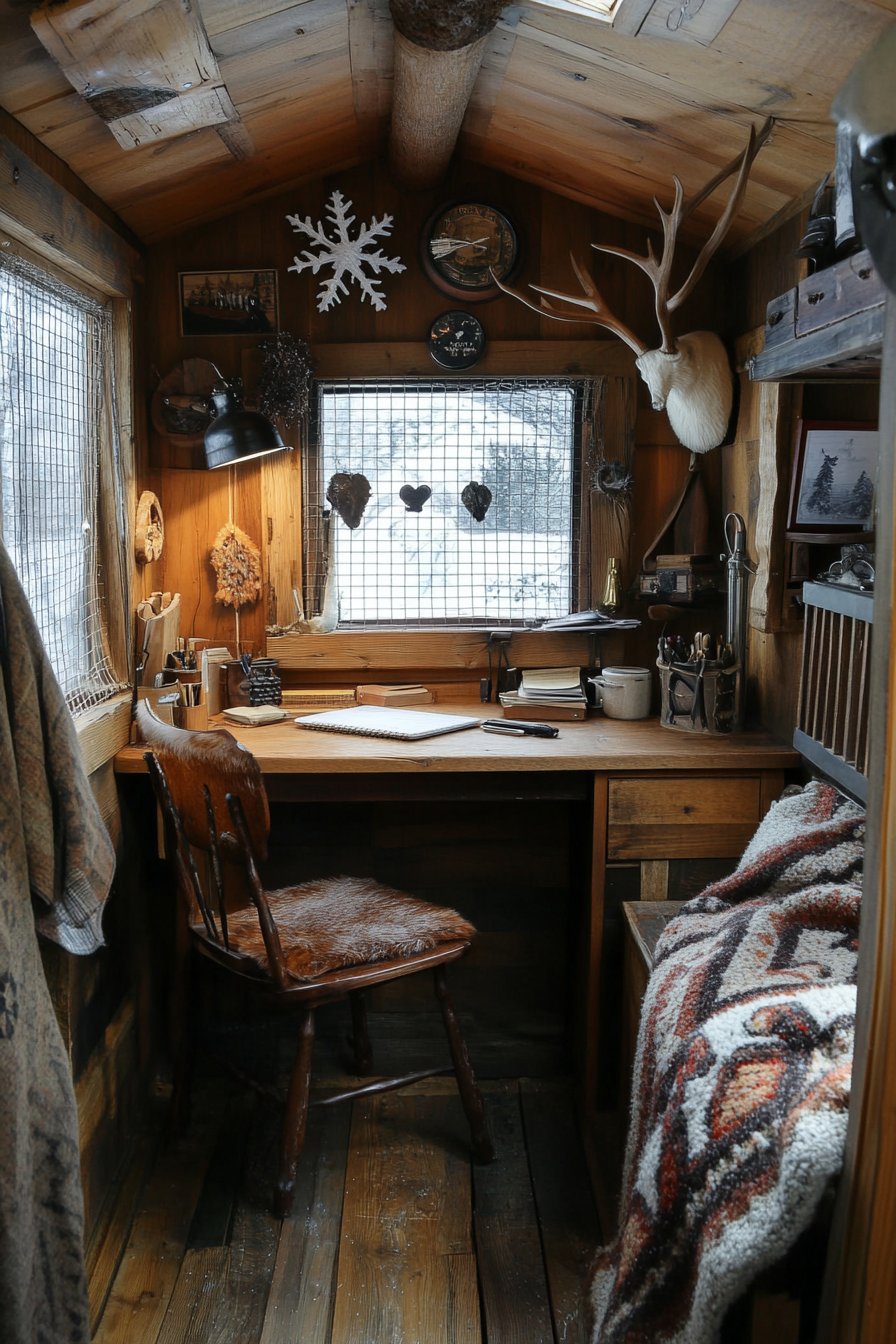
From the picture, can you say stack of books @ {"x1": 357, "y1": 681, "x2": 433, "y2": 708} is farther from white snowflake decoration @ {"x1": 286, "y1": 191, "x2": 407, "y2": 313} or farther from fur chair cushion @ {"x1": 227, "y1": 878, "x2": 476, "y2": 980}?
white snowflake decoration @ {"x1": 286, "y1": 191, "x2": 407, "y2": 313}

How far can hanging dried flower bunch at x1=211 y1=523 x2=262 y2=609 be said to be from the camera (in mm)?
2951

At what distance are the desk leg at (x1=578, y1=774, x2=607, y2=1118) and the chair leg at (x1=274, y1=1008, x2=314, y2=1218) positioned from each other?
0.72m

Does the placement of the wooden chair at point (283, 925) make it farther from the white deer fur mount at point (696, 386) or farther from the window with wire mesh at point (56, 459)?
the white deer fur mount at point (696, 386)

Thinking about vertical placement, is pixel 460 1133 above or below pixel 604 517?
below

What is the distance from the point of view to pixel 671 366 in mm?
2646

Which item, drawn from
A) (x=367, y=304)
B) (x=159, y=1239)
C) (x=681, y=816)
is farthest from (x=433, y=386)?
(x=159, y=1239)

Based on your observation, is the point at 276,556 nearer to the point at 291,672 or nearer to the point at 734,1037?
the point at 291,672

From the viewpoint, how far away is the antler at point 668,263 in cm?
217

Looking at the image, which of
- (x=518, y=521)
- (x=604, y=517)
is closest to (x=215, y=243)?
(x=518, y=521)

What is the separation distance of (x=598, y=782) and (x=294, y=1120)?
3.27ft

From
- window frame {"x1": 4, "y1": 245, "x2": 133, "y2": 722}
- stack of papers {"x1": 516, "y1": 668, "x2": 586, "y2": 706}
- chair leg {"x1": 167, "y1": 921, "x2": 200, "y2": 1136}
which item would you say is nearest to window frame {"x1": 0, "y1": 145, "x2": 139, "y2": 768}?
window frame {"x1": 4, "y1": 245, "x2": 133, "y2": 722}

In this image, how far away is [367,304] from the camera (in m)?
2.93

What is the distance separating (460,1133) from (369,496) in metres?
1.71

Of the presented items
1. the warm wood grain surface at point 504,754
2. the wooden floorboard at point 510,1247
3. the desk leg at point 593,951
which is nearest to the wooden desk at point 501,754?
the warm wood grain surface at point 504,754
